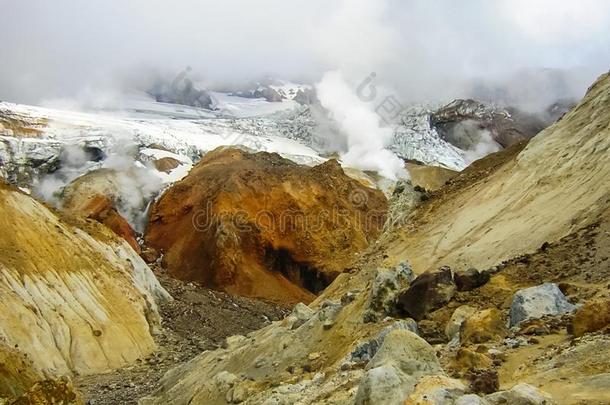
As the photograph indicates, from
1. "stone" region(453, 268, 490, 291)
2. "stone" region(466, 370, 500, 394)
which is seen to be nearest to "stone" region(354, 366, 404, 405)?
"stone" region(466, 370, 500, 394)

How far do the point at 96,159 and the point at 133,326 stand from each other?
1760 inches

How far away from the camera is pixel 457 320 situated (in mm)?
11031

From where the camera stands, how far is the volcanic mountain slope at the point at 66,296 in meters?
23.4

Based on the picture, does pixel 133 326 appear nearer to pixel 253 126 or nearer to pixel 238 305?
pixel 238 305

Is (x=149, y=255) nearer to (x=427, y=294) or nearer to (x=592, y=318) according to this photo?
(x=427, y=294)

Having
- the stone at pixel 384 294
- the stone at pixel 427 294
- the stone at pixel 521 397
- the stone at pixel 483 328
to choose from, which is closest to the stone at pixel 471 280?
the stone at pixel 427 294

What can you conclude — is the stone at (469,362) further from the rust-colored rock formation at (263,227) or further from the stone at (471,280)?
the rust-colored rock formation at (263,227)

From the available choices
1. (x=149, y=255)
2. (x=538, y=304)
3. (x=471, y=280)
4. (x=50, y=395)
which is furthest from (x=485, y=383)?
(x=149, y=255)

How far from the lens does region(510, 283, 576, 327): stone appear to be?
10.2 metres

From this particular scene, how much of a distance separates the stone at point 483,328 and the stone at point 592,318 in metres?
1.35

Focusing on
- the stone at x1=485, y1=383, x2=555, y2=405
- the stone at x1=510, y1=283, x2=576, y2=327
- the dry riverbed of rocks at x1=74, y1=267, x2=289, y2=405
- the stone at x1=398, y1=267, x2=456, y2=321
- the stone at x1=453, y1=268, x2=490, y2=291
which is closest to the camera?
the stone at x1=485, y1=383, x2=555, y2=405

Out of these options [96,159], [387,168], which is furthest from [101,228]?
[387,168]

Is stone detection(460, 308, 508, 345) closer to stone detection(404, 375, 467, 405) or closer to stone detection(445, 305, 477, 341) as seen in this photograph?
stone detection(445, 305, 477, 341)

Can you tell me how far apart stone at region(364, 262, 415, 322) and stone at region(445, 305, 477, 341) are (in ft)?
5.96
